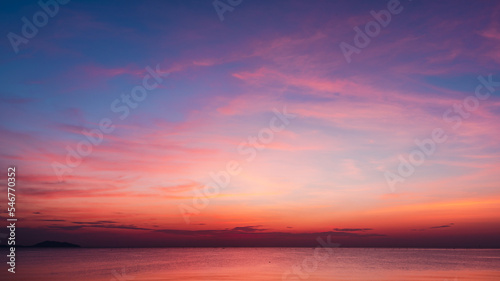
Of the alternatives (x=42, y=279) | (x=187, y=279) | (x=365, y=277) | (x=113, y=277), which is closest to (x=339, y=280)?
(x=365, y=277)

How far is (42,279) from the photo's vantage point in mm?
48281

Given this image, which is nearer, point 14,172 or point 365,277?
point 14,172

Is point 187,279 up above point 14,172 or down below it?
below

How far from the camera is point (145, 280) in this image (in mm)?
48219

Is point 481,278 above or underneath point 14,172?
underneath

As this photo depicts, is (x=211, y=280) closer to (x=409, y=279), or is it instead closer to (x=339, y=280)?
(x=339, y=280)

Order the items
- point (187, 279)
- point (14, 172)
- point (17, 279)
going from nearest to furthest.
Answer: point (14, 172), point (17, 279), point (187, 279)

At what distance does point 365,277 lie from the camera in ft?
170

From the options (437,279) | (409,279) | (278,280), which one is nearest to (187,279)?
(278,280)

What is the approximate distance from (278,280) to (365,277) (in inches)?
457

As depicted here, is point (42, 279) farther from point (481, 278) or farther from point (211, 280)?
point (481, 278)

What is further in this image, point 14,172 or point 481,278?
point 481,278

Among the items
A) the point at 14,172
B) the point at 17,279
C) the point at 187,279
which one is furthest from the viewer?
the point at 187,279

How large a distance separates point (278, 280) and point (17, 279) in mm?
31323
